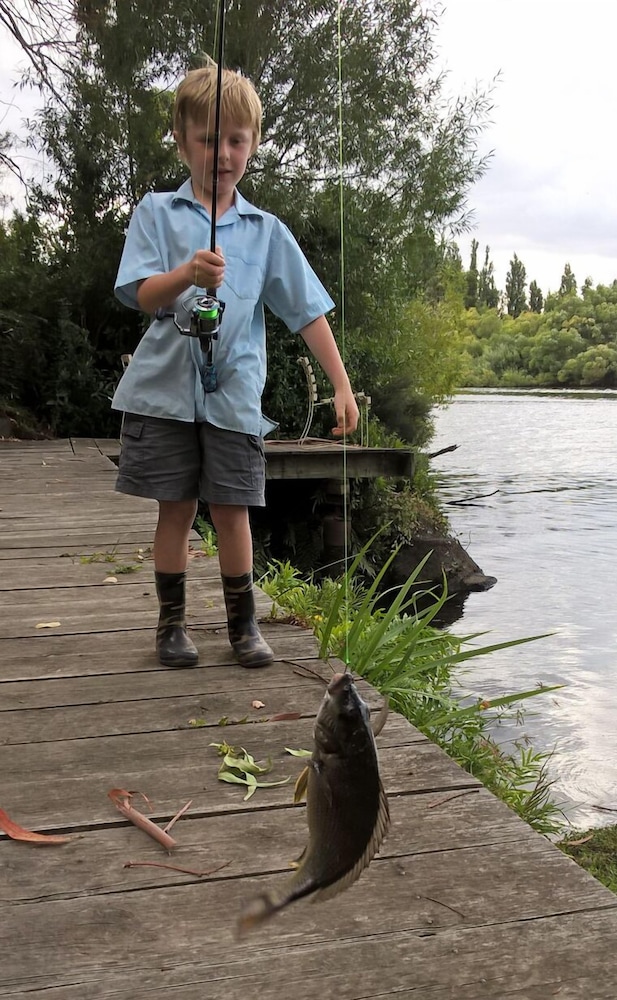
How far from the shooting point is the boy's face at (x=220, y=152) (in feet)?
8.71

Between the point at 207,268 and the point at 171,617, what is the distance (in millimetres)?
1224

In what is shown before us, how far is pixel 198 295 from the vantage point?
2732 mm

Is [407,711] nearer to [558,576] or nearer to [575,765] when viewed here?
[575,765]

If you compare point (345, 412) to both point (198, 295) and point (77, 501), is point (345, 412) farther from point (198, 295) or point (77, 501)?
point (77, 501)

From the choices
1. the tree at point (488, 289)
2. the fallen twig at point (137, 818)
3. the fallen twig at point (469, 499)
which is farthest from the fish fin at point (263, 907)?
the tree at point (488, 289)

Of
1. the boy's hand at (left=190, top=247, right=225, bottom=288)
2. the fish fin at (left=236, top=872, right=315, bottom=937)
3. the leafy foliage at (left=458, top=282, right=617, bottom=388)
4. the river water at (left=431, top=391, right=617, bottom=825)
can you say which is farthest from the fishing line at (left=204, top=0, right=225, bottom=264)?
the leafy foliage at (left=458, top=282, right=617, bottom=388)

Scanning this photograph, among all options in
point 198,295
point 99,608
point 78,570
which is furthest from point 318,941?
point 78,570

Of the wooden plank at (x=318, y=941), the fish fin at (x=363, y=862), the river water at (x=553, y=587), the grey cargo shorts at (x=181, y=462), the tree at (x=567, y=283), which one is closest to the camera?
the fish fin at (x=363, y=862)

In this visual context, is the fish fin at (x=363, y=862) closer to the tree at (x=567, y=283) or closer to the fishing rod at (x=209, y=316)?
the fishing rod at (x=209, y=316)

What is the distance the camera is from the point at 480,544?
13625mm

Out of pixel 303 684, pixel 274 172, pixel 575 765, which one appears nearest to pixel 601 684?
pixel 575 765

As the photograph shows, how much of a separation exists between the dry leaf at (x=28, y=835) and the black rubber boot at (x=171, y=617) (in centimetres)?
106

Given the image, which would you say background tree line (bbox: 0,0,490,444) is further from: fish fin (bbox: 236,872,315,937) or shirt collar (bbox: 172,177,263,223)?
fish fin (bbox: 236,872,315,937)

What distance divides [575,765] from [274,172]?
826 centimetres
